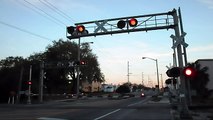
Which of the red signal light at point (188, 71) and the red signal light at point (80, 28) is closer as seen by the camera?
the red signal light at point (188, 71)

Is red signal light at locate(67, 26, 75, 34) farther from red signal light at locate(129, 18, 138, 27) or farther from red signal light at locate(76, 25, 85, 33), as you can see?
red signal light at locate(129, 18, 138, 27)

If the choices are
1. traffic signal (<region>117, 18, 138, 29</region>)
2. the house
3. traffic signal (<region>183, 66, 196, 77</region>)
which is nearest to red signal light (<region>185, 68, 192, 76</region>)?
traffic signal (<region>183, 66, 196, 77</region>)

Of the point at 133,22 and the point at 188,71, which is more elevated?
the point at 133,22

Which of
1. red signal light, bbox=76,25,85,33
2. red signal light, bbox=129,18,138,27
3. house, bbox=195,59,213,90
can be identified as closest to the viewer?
red signal light, bbox=129,18,138,27

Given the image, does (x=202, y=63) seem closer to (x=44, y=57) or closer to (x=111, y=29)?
(x=111, y=29)

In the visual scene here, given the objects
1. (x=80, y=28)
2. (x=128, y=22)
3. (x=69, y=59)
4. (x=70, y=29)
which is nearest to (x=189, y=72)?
(x=128, y=22)

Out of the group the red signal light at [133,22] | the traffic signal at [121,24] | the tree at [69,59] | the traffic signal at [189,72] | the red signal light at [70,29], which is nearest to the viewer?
the traffic signal at [189,72]

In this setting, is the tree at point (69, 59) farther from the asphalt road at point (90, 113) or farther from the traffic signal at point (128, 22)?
the traffic signal at point (128, 22)

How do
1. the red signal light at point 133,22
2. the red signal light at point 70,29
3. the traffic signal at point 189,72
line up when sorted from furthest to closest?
the red signal light at point 70,29
the red signal light at point 133,22
the traffic signal at point 189,72

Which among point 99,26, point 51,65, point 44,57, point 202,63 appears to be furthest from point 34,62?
point 99,26

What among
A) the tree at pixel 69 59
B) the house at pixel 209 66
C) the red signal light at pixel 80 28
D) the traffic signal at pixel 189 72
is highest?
the tree at pixel 69 59

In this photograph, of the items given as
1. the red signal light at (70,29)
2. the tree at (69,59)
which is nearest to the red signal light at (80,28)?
the red signal light at (70,29)

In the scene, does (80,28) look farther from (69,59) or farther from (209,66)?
(69,59)

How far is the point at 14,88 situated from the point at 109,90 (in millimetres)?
76589
